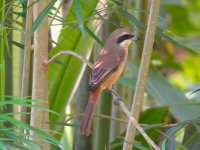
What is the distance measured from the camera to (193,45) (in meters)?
1.61

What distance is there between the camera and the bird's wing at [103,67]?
172cm

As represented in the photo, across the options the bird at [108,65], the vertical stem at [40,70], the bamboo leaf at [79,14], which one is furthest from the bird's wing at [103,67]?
the bamboo leaf at [79,14]

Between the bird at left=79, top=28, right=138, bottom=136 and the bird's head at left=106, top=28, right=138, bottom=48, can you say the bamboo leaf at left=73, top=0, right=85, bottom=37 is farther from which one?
the bird's head at left=106, top=28, right=138, bottom=48

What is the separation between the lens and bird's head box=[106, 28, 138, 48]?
1.85 meters

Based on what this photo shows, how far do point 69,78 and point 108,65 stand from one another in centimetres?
15

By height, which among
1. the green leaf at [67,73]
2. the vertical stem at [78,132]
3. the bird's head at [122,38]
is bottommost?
the vertical stem at [78,132]

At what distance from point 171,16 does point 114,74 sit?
5.63 ft

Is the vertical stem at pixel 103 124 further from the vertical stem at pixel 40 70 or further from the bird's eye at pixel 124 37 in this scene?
the vertical stem at pixel 40 70

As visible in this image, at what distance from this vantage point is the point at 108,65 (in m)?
1.88

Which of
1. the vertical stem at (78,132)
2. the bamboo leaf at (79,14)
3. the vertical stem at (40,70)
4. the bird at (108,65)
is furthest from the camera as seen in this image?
the vertical stem at (78,132)

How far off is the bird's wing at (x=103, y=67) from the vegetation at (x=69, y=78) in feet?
0.17

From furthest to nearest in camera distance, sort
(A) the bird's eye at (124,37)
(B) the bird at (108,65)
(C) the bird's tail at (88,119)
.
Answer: (A) the bird's eye at (124,37)
(B) the bird at (108,65)
(C) the bird's tail at (88,119)

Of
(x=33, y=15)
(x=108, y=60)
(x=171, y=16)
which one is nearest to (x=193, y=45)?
(x=108, y=60)

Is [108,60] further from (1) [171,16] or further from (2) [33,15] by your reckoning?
(1) [171,16]
